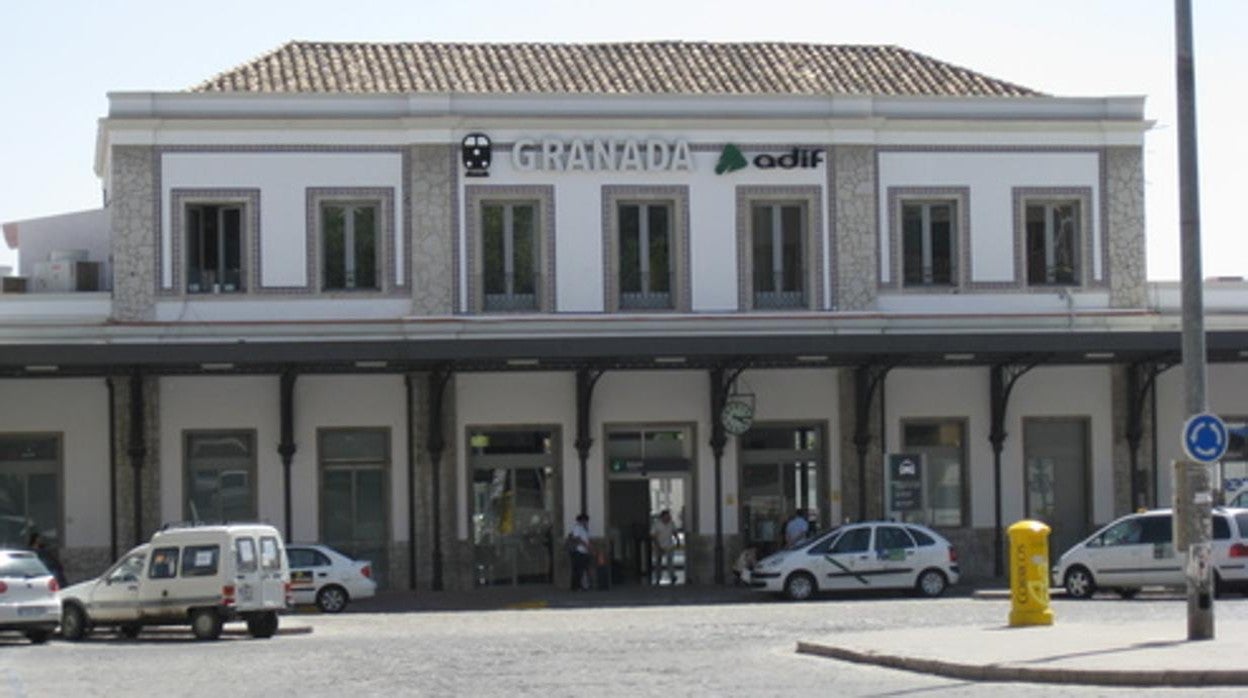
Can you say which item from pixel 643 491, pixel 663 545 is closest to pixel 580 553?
pixel 663 545

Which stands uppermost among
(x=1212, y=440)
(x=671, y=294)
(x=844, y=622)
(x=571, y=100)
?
(x=571, y=100)

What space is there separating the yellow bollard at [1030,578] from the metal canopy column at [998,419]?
1672cm

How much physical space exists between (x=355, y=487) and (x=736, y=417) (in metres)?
7.66

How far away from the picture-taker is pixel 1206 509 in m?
24.3

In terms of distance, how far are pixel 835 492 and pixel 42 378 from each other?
51.8ft

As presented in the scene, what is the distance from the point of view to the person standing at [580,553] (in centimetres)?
4334

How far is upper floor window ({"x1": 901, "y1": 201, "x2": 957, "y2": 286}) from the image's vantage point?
4684 centimetres

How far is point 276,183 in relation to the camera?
4506 centimetres

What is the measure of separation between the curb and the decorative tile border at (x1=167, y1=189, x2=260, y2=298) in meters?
23.4

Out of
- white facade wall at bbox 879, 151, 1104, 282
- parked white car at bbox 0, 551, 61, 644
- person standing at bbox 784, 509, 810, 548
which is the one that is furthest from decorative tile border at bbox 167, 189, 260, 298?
white facade wall at bbox 879, 151, 1104, 282

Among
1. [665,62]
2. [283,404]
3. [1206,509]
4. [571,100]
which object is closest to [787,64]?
[665,62]

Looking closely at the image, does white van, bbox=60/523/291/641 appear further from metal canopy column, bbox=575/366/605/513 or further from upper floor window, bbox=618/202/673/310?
upper floor window, bbox=618/202/673/310

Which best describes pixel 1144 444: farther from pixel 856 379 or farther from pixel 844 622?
pixel 844 622

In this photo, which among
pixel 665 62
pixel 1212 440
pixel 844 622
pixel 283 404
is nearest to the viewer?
pixel 1212 440
